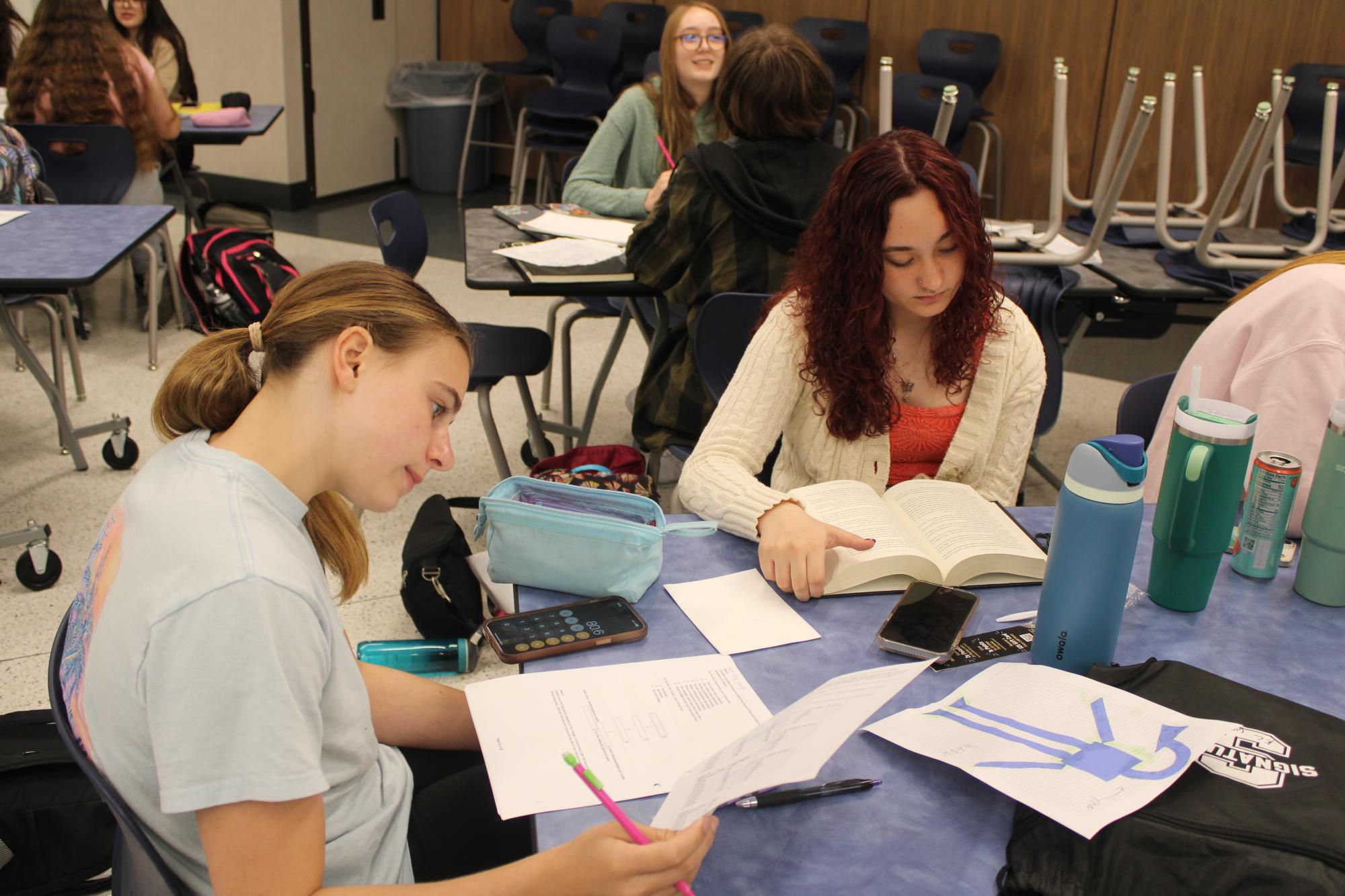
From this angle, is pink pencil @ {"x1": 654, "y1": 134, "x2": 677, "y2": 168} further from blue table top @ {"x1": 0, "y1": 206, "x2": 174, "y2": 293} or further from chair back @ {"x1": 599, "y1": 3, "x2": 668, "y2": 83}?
chair back @ {"x1": 599, "y1": 3, "x2": 668, "y2": 83}

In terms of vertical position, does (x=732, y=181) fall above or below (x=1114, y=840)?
above

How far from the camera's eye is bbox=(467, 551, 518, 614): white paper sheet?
6.91 ft

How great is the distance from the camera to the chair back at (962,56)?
5.46 meters

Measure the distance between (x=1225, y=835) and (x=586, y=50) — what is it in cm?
566

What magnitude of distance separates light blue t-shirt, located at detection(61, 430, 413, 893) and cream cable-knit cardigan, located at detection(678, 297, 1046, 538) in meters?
0.77

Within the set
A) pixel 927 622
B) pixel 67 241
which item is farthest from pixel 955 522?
pixel 67 241

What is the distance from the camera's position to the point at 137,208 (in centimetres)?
290

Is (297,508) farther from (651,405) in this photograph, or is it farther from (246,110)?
(246,110)

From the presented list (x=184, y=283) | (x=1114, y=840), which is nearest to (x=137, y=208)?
(x=184, y=283)

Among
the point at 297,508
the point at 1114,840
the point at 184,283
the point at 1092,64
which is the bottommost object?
the point at 184,283

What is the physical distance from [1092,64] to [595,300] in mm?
3461

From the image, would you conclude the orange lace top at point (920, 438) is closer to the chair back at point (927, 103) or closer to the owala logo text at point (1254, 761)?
the owala logo text at point (1254, 761)

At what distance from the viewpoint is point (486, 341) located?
8.90 feet

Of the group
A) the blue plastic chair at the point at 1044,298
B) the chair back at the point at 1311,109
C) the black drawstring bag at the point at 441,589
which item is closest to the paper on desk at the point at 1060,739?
the black drawstring bag at the point at 441,589
